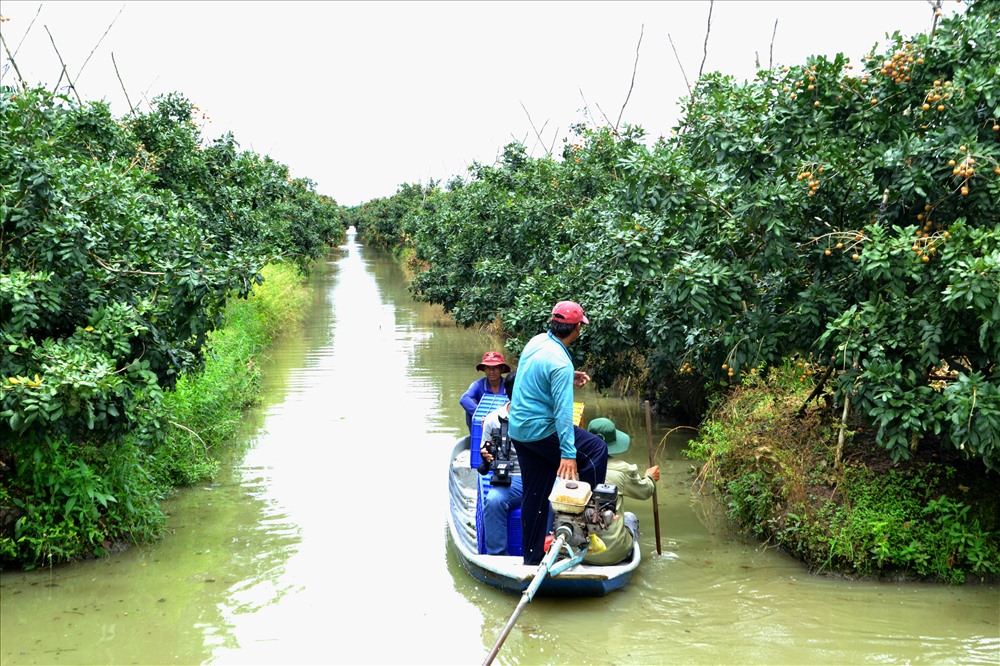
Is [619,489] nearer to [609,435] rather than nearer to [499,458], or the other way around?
[609,435]

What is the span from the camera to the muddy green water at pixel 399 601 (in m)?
5.68

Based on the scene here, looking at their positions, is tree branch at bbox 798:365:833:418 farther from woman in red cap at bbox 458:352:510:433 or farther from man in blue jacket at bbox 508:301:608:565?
woman in red cap at bbox 458:352:510:433

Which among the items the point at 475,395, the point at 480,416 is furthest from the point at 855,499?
the point at 475,395

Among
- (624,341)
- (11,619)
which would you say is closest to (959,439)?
(624,341)

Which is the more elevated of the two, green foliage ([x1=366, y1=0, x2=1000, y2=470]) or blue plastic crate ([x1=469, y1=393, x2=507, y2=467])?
green foliage ([x1=366, y1=0, x2=1000, y2=470])

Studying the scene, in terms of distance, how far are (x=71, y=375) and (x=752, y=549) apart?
530 cm

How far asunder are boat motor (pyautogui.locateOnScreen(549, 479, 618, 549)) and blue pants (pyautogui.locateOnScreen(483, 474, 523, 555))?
0.57 m

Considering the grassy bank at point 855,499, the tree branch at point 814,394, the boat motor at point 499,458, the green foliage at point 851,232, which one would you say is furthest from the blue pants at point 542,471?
the tree branch at point 814,394

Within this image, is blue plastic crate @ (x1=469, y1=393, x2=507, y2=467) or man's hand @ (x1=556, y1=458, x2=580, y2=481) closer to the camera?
man's hand @ (x1=556, y1=458, x2=580, y2=481)

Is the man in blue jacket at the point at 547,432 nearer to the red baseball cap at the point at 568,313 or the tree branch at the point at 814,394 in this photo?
the red baseball cap at the point at 568,313

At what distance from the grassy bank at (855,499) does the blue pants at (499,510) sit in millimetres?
2222

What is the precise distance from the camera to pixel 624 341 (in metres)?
10.3

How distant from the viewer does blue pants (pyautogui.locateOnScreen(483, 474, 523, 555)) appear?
6377mm

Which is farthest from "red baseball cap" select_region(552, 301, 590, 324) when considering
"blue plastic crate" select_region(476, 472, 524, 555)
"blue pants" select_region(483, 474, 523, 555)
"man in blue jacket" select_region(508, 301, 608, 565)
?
"blue plastic crate" select_region(476, 472, 524, 555)
